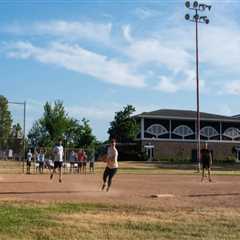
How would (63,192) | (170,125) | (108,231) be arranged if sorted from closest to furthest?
(108,231), (63,192), (170,125)

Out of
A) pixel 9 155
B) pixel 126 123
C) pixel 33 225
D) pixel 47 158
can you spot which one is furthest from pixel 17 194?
pixel 126 123

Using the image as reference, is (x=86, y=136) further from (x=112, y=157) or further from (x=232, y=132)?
(x=112, y=157)

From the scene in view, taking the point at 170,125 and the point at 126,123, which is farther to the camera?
the point at 170,125

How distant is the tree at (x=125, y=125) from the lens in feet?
299

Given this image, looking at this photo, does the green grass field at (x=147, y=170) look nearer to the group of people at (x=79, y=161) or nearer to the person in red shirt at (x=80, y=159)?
the group of people at (x=79, y=161)

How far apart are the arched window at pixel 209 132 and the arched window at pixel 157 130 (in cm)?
643

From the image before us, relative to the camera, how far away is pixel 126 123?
299 ft

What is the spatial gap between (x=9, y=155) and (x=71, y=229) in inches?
2195

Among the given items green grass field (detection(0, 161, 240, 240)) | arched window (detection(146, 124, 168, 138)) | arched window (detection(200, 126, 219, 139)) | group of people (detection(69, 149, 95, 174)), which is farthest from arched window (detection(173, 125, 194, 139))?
green grass field (detection(0, 161, 240, 240))

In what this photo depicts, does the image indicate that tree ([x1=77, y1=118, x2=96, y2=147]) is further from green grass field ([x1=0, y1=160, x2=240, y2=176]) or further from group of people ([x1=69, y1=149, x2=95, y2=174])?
group of people ([x1=69, y1=149, x2=95, y2=174])

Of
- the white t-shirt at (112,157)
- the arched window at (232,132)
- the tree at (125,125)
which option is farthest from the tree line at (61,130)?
the white t-shirt at (112,157)

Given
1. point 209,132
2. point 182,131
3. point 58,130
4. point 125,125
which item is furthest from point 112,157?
point 209,132

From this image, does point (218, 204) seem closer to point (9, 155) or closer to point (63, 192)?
point (63, 192)

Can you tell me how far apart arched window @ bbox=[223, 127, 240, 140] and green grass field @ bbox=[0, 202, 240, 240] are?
8884 centimetres
